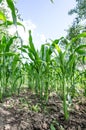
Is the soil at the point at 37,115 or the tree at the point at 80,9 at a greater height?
the tree at the point at 80,9

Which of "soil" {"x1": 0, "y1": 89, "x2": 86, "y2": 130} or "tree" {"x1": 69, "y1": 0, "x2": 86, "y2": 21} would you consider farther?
"tree" {"x1": 69, "y1": 0, "x2": 86, "y2": 21}

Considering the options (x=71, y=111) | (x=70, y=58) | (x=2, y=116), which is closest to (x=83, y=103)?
(x=71, y=111)

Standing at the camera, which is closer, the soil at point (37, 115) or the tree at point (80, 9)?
the soil at point (37, 115)

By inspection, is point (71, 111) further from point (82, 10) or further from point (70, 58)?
point (82, 10)

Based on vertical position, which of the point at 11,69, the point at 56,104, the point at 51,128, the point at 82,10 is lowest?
the point at 51,128

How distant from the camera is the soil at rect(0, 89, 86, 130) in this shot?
193 centimetres

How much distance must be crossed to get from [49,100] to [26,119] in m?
0.57

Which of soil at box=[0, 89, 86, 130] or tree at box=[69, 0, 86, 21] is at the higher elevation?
tree at box=[69, 0, 86, 21]

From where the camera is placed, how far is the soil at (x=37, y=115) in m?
1.93

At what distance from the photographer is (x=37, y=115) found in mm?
2107

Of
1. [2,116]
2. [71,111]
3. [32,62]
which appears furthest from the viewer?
[32,62]

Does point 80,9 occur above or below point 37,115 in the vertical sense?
above

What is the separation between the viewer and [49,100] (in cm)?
254

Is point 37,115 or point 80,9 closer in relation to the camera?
point 37,115
